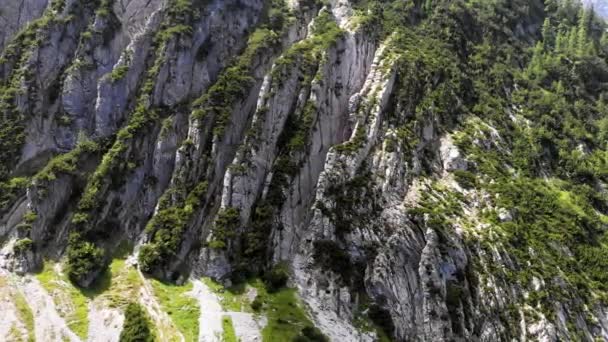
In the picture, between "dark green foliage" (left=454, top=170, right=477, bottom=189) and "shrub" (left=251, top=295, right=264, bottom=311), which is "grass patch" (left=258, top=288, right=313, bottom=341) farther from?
"dark green foliage" (left=454, top=170, right=477, bottom=189)

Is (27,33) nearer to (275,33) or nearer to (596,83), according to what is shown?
(275,33)

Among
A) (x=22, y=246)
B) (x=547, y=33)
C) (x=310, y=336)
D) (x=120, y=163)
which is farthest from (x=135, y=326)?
(x=547, y=33)

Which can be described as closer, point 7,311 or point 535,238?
point 7,311

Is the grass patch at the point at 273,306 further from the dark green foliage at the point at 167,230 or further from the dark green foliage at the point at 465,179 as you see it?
the dark green foliage at the point at 465,179

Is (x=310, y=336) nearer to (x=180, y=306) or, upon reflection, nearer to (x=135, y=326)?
(x=180, y=306)

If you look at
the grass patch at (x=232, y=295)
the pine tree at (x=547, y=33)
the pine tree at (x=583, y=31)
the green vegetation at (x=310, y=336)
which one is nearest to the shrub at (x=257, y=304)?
the grass patch at (x=232, y=295)

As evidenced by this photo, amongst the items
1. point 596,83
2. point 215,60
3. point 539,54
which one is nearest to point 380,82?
point 215,60

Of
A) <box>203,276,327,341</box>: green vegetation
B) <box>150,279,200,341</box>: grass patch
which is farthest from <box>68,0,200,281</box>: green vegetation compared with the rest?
<box>203,276,327,341</box>: green vegetation
